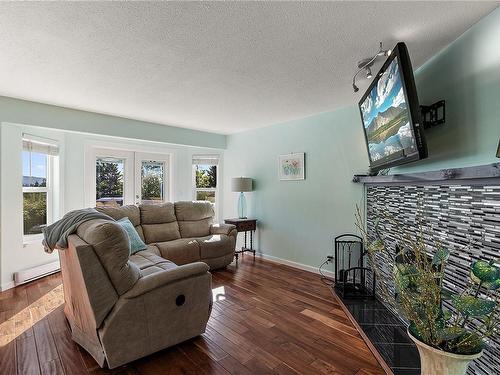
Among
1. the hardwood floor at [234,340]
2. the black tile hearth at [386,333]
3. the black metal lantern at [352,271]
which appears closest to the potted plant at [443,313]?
the hardwood floor at [234,340]

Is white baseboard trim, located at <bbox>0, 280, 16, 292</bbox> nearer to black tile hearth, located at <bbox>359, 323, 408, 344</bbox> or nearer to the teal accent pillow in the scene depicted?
the teal accent pillow

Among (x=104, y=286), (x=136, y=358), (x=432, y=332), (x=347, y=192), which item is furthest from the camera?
(x=347, y=192)

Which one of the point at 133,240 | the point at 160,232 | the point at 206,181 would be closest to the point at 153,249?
the point at 133,240

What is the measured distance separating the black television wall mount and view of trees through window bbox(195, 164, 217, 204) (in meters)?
3.96

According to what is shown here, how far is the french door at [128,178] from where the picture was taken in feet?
14.1

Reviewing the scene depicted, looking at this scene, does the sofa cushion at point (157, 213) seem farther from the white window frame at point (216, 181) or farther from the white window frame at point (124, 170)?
the white window frame at point (216, 181)

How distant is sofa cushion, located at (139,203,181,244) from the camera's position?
3.77 metres

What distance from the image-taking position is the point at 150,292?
182 centimetres

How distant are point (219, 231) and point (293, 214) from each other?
3.96 feet

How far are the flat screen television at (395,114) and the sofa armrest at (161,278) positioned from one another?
176 cm

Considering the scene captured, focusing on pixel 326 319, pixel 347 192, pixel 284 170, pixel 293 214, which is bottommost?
pixel 326 319

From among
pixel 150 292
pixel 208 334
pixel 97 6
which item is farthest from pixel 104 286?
pixel 97 6

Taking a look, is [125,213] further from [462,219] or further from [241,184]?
[462,219]

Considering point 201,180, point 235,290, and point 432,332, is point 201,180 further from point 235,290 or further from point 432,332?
point 432,332
